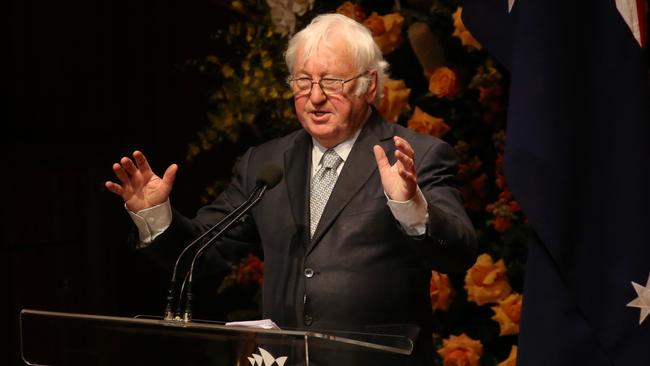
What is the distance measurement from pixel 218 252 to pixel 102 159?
1580mm

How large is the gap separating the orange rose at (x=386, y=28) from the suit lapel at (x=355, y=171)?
2.45 ft

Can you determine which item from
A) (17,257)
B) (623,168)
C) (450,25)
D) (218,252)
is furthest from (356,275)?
(17,257)

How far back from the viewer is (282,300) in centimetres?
267

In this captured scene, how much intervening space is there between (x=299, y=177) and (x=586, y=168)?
737mm

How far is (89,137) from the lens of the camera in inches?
169

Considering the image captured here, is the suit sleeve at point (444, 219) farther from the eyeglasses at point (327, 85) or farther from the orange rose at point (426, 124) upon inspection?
the orange rose at point (426, 124)

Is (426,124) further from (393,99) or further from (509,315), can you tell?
(509,315)

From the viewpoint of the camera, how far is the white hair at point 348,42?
2.71m

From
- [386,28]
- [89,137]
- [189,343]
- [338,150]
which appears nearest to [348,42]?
[338,150]

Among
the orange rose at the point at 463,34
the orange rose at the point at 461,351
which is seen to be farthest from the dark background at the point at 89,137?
the orange rose at the point at 461,351

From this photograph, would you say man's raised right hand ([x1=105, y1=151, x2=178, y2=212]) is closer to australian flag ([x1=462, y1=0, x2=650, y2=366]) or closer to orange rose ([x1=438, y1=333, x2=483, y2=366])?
australian flag ([x1=462, y1=0, x2=650, y2=366])

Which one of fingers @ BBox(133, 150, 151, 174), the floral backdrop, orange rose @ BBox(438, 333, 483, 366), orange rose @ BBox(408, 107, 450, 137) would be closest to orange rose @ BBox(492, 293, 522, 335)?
the floral backdrop

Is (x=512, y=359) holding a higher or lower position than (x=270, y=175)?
lower

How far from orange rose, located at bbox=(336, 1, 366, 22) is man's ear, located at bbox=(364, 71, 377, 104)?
76cm
